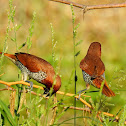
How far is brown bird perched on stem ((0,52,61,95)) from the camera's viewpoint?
162 centimetres

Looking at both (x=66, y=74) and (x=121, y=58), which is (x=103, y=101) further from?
(x=121, y=58)

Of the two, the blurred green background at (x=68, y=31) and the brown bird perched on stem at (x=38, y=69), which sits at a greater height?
the blurred green background at (x=68, y=31)

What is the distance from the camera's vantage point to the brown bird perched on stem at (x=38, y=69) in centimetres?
162

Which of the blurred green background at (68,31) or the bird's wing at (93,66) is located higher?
the blurred green background at (68,31)

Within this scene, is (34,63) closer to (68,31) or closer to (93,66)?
(93,66)

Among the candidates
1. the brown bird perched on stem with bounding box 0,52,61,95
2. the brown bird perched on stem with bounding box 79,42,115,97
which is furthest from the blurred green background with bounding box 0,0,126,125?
the brown bird perched on stem with bounding box 79,42,115,97

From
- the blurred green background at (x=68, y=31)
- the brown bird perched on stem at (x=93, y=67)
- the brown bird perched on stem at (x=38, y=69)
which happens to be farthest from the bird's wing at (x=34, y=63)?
the blurred green background at (x=68, y=31)

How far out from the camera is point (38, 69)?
5.72ft

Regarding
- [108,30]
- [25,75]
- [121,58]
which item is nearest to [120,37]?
[108,30]

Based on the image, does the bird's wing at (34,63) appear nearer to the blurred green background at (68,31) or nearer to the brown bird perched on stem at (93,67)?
the brown bird perched on stem at (93,67)

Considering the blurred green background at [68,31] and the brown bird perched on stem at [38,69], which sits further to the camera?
the blurred green background at [68,31]

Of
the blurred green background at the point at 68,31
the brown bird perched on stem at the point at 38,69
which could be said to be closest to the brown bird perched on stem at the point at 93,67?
the brown bird perched on stem at the point at 38,69

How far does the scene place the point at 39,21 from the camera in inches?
218

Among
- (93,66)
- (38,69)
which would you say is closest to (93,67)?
(93,66)
